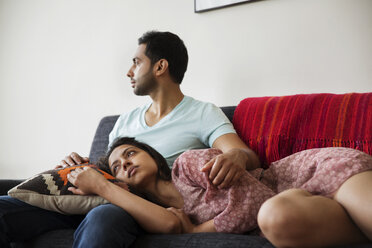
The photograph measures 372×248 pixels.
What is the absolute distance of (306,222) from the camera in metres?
0.74

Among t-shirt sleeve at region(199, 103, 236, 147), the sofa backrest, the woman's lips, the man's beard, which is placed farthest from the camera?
the sofa backrest

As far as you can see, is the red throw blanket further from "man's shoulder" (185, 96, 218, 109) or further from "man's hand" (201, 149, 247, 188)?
"man's hand" (201, 149, 247, 188)

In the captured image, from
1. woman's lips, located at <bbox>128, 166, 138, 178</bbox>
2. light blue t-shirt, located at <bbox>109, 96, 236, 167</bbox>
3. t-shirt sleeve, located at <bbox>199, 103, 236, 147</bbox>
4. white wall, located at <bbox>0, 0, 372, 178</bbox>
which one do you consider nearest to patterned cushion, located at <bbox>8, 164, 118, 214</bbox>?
woman's lips, located at <bbox>128, 166, 138, 178</bbox>

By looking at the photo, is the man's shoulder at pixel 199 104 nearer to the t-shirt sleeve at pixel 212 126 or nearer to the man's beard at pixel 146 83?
the t-shirt sleeve at pixel 212 126

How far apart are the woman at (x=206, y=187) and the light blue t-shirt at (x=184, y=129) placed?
0.57 feet

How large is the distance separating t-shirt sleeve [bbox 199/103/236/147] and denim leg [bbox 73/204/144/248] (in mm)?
532

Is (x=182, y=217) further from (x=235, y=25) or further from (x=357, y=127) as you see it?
(x=235, y=25)

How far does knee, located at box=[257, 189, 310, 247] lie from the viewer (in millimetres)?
736

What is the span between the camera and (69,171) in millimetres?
1177

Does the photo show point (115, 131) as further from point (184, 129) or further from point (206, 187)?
point (206, 187)

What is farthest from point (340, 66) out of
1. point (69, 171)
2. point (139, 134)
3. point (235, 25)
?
point (69, 171)

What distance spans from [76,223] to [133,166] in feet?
0.95

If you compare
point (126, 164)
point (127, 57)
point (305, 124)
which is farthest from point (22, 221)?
point (127, 57)

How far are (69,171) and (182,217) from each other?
1.38 ft
